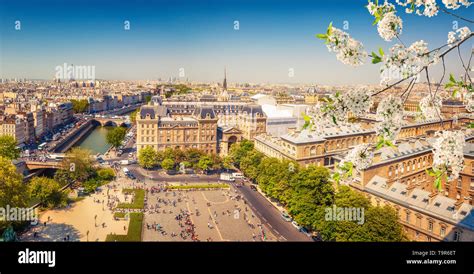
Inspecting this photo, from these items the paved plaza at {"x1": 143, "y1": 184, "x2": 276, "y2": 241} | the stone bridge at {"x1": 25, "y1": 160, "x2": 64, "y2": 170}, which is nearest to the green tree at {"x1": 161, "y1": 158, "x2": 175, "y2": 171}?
the paved plaza at {"x1": 143, "y1": 184, "x2": 276, "y2": 241}

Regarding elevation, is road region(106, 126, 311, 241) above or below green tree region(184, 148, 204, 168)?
below

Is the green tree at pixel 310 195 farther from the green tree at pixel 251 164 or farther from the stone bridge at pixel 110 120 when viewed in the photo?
the stone bridge at pixel 110 120

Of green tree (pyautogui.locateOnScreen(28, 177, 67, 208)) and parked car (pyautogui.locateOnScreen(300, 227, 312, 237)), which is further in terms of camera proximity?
green tree (pyautogui.locateOnScreen(28, 177, 67, 208))

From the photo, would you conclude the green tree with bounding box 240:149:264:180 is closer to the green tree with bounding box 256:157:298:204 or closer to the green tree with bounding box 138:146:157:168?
the green tree with bounding box 256:157:298:204

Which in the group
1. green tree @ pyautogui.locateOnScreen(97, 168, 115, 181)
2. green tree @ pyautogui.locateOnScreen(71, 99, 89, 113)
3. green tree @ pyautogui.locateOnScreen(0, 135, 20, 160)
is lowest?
green tree @ pyautogui.locateOnScreen(97, 168, 115, 181)

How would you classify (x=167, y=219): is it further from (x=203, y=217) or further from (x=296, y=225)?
(x=296, y=225)

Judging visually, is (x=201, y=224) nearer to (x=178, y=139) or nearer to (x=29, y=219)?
(x=29, y=219)

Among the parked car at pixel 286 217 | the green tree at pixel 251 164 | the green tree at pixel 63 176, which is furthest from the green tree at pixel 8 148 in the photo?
the parked car at pixel 286 217
